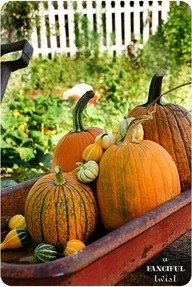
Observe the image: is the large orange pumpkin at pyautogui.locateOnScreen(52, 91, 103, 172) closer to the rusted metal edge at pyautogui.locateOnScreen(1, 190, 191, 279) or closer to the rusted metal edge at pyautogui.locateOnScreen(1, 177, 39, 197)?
the rusted metal edge at pyautogui.locateOnScreen(1, 177, 39, 197)

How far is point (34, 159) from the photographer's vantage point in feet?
9.81

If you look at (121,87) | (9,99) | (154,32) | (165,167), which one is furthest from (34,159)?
(154,32)

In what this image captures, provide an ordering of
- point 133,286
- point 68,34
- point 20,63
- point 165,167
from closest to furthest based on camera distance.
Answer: point 20,63
point 165,167
point 133,286
point 68,34

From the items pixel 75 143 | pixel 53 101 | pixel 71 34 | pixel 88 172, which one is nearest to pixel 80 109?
pixel 75 143

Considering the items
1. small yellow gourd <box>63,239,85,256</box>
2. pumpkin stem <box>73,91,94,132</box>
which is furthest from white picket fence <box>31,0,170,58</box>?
small yellow gourd <box>63,239,85,256</box>

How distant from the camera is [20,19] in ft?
14.0

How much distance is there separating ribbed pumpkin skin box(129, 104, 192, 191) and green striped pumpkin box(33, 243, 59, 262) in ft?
1.45

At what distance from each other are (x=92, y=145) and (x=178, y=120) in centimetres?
28

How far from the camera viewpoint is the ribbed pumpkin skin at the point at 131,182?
139 cm

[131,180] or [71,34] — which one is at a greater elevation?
[71,34]

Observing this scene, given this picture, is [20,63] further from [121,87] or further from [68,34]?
[68,34]

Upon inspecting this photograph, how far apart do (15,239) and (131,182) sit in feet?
1.19

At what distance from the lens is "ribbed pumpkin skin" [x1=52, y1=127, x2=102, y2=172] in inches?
63.1

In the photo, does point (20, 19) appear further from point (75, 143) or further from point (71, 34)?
point (75, 143)
